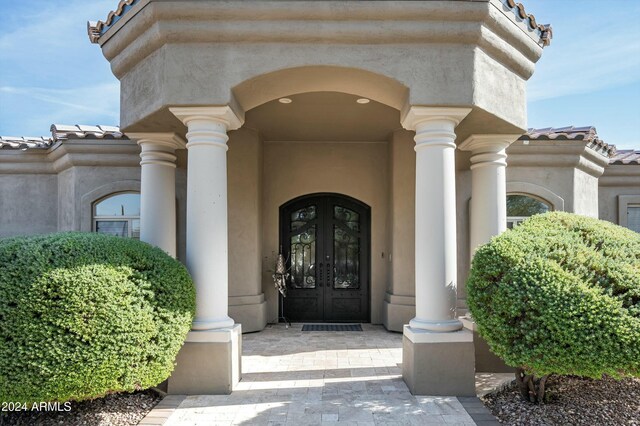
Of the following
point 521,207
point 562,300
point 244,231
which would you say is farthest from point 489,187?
point 244,231

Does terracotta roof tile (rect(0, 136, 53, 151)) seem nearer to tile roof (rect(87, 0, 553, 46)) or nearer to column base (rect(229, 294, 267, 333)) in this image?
tile roof (rect(87, 0, 553, 46))

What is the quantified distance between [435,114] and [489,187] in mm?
1805

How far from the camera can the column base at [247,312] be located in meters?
8.88

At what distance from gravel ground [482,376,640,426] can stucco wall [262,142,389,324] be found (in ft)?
16.0

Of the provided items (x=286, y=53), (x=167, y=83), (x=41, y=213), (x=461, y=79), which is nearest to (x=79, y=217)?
(x=41, y=213)

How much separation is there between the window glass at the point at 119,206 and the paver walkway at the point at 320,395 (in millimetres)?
4000

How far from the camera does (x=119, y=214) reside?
9484 millimetres

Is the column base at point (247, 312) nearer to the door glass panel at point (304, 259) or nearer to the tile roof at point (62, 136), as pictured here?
the door glass panel at point (304, 259)

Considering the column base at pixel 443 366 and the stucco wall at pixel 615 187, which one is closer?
the column base at pixel 443 366

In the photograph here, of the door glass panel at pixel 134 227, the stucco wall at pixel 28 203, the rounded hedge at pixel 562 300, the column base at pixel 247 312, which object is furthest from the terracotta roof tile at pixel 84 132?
the rounded hedge at pixel 562 300

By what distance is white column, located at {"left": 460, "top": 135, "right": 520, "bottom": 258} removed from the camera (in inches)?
259

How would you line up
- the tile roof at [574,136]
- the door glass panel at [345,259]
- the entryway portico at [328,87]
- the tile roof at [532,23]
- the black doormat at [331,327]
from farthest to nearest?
the door glass panel at [345,259], the black doormat at [331,327], the tile roof at [574,136], the tile roof at [532,23], the entryway portico at [328,87]

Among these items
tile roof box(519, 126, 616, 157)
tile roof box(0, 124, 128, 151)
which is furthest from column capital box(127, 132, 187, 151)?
tile roof box(519, 126, 616, 157)

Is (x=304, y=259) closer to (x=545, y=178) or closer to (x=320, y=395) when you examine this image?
(x=320, y=395)
